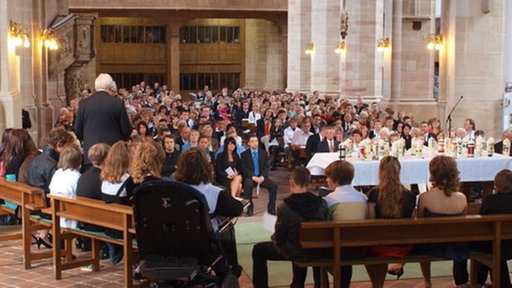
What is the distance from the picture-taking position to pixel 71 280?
31.6ft

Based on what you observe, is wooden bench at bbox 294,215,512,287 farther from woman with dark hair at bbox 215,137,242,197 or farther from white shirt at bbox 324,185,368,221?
woman with dark hair at bbox 215,137,242,197

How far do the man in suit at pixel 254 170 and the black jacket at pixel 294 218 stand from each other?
19.1 ft

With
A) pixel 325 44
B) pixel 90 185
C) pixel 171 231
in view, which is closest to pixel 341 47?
pixel 325 44

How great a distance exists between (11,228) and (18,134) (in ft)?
5.23

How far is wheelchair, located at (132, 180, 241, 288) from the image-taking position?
289 inches

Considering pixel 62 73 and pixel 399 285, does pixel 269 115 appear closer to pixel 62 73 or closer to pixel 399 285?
pixel 62 73

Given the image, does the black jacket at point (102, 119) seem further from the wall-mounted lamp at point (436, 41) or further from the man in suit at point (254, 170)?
the wall-mounted lamp at point (436, 41)

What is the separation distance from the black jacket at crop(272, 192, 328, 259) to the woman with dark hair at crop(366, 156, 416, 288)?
673 mm

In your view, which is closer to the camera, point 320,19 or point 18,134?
point 18,134

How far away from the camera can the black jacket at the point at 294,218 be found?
8047 millimetres

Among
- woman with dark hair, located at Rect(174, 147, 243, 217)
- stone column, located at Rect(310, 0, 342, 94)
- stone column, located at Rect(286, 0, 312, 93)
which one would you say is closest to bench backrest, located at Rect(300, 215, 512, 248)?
woman with dark hair, located at Rect(174, 147, 243, 217)

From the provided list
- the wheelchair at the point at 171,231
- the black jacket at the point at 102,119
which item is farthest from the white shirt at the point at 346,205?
the black jacket at the point at 102,119

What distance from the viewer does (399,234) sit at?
8.17 metres

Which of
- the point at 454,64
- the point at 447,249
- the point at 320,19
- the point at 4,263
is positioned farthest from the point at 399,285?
the point at 320,19
